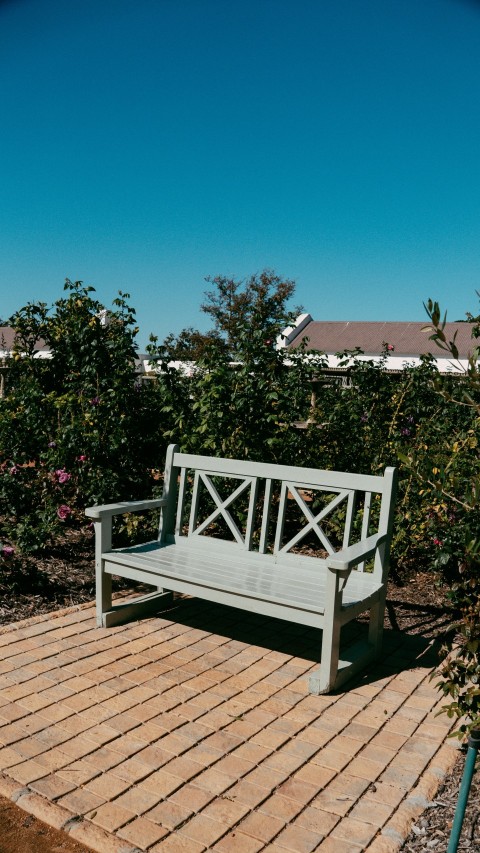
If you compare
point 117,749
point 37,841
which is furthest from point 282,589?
point 37,841

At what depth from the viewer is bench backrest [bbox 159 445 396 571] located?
4254 mm

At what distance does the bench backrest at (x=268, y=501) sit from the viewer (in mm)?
4254

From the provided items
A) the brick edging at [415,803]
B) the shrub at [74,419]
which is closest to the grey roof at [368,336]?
the shrub at [74,419]

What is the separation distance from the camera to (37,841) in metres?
2.46

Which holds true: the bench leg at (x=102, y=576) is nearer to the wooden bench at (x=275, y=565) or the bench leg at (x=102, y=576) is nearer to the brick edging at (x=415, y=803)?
the wooden bench at (x=275, y=565)

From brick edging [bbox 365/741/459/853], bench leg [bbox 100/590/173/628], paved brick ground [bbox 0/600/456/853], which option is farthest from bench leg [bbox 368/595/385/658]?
bench leg [bbox 100/590/173/628]

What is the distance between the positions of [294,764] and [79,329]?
4.40 metres

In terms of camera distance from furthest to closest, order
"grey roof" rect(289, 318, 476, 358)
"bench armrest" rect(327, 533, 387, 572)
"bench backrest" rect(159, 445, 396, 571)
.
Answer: "grey roof" rect(289, 318, 476, 358)
"bench backrest" rect(159, 445, 396, 571)
"bench armrest" rect(327, 533, 387, 572)

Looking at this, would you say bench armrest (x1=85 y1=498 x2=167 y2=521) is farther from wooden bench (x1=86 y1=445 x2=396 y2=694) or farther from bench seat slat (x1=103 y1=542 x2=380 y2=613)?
bench seat slat (x1=103 y1=542 x2=380 y2=613)

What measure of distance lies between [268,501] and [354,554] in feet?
3.35

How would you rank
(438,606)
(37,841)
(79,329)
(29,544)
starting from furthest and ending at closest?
(79,329) < (29,544) < (438,606) < (37,841)

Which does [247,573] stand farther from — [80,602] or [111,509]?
[80,602]

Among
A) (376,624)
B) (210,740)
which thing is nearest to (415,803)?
(210,740)

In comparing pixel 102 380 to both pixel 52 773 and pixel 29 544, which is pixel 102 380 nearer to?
pixel 29 544
